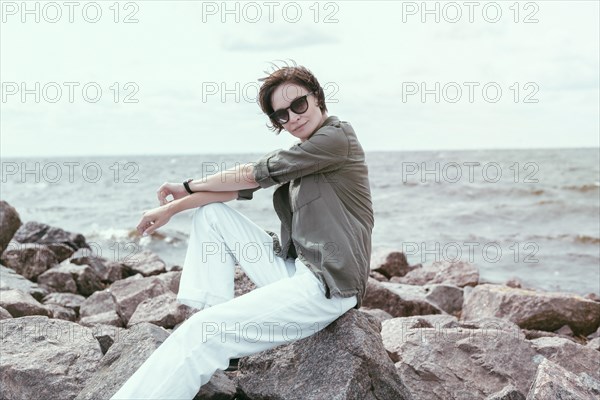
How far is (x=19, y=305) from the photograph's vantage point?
266 inches

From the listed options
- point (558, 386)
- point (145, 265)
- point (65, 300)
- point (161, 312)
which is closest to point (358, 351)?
point (558, 386)

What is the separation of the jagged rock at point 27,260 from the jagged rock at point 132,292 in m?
3.00

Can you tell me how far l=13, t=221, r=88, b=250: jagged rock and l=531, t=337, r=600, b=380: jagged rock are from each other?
9.20 meters

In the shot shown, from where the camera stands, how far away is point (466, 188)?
87.9 ft

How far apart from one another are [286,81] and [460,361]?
7.54 ft

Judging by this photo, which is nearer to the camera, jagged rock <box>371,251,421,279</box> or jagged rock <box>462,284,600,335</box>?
jagged rock <box>462,284,600,335</box>

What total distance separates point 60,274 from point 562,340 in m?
6.36

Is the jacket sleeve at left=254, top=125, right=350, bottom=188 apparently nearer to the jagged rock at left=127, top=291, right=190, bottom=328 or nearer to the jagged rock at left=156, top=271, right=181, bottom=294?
the jagged rock at left=127, top=291, right=190, bottom=328

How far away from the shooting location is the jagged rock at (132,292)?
728 centimetres

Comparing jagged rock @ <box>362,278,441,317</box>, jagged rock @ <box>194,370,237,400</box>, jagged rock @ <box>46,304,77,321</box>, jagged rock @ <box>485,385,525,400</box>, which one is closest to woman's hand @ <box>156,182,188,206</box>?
jagged rock @ <box>194,370,237,400</box>

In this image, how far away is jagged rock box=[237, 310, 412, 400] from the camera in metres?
4.08

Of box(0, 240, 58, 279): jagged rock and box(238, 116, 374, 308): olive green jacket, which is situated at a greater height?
box(238, 116, 374, 308): olive green jacket

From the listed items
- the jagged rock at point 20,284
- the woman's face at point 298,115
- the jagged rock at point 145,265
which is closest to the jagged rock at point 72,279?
the jagged rock at point 20,284

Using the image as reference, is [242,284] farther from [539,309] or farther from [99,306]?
[539,309]
